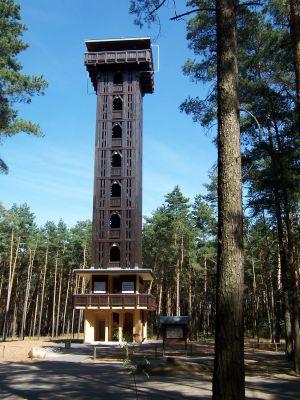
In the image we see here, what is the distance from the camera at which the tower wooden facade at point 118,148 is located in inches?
1487

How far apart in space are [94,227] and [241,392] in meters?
33.4

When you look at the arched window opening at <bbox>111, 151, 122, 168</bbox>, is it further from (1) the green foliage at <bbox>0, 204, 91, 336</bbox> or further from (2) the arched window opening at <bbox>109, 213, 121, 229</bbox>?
(1) the green foliage at <bbox>0, 204, 91, 336</bbox>

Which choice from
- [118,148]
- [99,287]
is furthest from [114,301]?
[118,148]

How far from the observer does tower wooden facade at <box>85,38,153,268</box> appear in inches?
1487

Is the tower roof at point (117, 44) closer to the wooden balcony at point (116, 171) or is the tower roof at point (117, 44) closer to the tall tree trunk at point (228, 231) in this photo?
the wooden balcony at point (116, 171)

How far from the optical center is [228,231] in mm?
5895

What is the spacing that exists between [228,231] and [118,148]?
34.3 meters

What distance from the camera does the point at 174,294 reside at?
2265 inches

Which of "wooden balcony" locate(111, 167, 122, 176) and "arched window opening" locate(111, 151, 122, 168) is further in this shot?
"arched window opening" locate(111, 151, 122, 168)

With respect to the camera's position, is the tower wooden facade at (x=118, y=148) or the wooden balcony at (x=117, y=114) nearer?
the tower wooden facade at (x=118, y=148)

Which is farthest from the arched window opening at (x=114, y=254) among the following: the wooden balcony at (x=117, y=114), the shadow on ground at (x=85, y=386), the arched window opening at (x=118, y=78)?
the shadow on ground at (x=85, y=386)

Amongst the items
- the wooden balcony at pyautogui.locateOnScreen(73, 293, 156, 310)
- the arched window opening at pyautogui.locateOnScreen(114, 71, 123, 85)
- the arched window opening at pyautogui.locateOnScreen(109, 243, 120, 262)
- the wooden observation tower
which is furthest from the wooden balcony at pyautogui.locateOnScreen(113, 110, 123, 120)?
the wooden balcony at pyautogui.locateOnScreen(73, 293, 156, 310)

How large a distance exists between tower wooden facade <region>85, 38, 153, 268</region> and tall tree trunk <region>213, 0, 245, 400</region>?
31.5m

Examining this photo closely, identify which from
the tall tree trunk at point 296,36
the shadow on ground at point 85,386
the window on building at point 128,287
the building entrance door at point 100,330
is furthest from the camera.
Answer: the building entrance door at point 100,330
